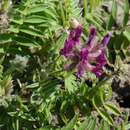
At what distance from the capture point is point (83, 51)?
2305mm

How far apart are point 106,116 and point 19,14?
2.33 feet

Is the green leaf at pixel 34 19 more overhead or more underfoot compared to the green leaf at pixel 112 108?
more overhead

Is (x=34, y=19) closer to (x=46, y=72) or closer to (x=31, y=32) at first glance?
(x=31, y=32)

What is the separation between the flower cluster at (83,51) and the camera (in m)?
2.31

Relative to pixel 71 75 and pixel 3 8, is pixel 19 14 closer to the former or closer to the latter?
pixel 3 8

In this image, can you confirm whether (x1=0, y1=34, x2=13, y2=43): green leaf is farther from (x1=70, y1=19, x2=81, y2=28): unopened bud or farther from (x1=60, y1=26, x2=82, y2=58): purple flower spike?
(x1=60, y1=26, x2=82, y2=58): purple flower spike

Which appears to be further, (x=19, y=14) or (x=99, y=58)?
(x=19, y=14)

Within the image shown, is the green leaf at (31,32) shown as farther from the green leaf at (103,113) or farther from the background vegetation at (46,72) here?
the green leaf at (103,113)

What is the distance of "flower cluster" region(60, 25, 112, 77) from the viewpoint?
2.31 m

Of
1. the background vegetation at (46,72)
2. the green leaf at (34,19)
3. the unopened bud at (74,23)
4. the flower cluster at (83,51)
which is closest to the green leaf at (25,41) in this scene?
the background vegetation at (46,72)

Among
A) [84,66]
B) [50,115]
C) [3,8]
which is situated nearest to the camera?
[84,66]

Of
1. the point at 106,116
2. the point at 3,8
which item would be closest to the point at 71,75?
the point at 106,116

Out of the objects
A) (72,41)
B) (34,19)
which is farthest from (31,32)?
(72,41)

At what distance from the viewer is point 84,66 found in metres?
2.35
